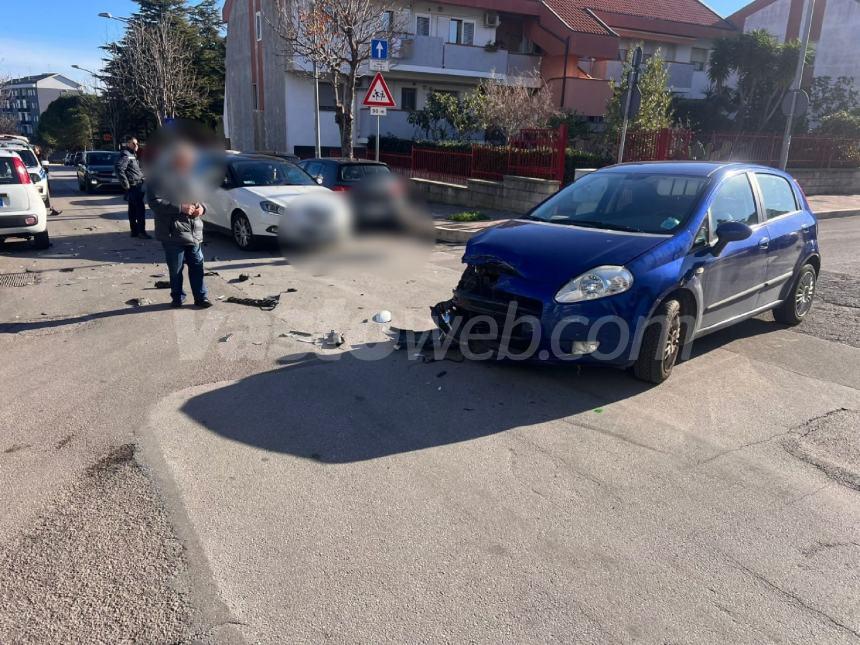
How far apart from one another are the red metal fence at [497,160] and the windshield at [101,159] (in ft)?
38.1

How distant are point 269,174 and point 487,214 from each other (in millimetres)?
5232

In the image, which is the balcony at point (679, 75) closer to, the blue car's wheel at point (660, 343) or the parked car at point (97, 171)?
the parked car at point (97, 171)

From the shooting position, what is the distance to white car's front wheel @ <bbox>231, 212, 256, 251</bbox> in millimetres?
11086

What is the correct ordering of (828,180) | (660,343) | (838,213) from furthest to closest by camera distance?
(828,180), (838,213), (660,343)

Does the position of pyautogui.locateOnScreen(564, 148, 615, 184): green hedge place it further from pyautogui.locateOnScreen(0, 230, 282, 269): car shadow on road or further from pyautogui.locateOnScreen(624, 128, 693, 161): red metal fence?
pyautogui.locateOnScreen(0, 230, 282, 269): car shadow on road

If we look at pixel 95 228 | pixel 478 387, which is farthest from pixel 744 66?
pixel 478 387

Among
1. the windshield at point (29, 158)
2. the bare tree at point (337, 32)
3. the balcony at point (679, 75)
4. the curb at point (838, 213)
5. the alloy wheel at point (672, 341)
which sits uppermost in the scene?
the balcony at point (679, 75)

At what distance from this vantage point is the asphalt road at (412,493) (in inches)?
110

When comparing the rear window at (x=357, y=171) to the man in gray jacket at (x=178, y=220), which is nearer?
the man in gray jacket at (x=178, y=220)

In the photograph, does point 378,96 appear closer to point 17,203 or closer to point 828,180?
point 17,203

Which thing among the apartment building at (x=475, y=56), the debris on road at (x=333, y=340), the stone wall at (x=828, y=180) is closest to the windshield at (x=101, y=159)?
the apartment building at (x=475, y=56)

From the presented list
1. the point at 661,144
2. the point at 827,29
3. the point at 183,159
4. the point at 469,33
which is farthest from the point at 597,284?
the point at 827,29

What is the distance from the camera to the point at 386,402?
4992 millimetres

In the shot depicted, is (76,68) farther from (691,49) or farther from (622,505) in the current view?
(622,505)
